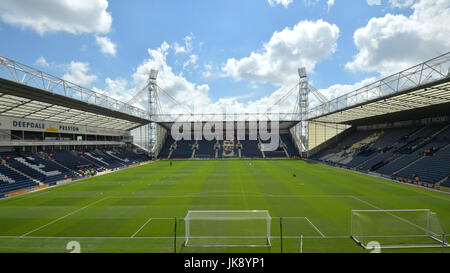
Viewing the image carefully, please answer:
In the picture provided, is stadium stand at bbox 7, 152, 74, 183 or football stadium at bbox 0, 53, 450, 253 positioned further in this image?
stadium stand at bbox 7, 152, 74, 183

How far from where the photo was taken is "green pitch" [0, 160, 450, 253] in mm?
10438

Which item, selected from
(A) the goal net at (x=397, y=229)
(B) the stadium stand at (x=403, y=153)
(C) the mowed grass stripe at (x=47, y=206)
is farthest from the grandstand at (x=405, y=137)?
(C) the mowed grass stripe at (x=47, y=206)

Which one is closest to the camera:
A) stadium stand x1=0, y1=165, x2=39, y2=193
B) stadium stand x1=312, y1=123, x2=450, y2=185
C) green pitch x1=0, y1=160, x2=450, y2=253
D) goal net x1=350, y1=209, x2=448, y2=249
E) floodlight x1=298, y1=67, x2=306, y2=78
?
goal net x1=350, y1=209, x2=448, y2=249

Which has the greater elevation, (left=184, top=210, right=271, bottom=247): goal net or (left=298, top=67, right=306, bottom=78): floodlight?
(left=298, top=67, right=306, bottom=78): floodlight

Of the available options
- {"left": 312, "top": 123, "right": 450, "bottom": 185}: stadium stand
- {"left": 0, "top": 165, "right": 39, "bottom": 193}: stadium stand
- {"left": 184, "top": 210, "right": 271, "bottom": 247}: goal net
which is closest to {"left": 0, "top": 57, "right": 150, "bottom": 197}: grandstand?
{"left": 0, "top": 165, "right": 39, "bottom": 193}: stadium stand

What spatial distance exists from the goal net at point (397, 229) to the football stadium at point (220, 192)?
6cm

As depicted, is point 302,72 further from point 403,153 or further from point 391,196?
point 391,196

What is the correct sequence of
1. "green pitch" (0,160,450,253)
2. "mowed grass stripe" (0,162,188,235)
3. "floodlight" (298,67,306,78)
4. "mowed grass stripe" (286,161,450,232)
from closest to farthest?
"green pitch" (0,160,450,253) → "mowed grass stripe" (0,162,188,235) → "mowed grass stripe" (286,161,450,232) → "floodlight" (298,67,306,78)

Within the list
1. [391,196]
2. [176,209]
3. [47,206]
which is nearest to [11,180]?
[47,206]

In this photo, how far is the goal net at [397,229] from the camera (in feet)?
33.2

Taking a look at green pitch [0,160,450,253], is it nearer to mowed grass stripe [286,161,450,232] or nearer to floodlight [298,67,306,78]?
mowed grass stripe [286,161,450,232]

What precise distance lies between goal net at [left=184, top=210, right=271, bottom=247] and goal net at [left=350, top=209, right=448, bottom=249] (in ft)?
15.3

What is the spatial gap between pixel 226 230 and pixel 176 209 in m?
5.64

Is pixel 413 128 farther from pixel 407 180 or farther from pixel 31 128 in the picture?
pixel 31 128
